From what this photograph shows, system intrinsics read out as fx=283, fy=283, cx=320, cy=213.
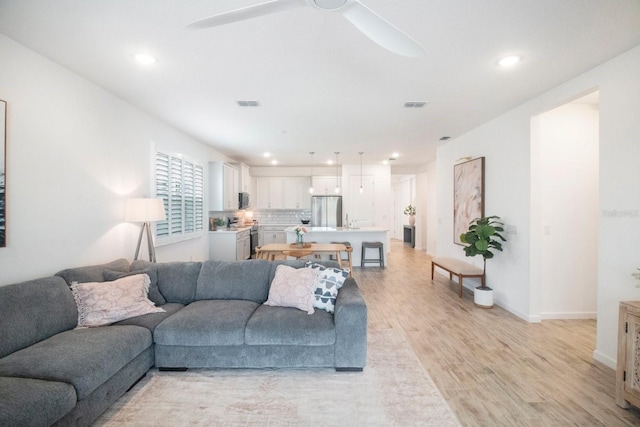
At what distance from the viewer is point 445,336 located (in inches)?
121

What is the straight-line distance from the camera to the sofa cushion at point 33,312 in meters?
1.85

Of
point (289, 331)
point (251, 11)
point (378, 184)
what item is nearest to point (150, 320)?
point (289, 331)

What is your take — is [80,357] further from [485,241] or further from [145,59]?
[485,241]

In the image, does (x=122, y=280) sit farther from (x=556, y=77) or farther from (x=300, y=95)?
(x=556, y=77)

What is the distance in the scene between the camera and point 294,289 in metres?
2.67

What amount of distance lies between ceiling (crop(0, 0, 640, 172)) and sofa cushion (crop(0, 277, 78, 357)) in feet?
6.29

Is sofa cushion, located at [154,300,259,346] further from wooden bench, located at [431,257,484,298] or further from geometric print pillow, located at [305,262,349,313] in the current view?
wooden bench, located at [431,257,484,298]

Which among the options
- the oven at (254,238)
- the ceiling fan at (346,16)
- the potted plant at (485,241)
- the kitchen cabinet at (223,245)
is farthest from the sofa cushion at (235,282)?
the oven at (254,238)

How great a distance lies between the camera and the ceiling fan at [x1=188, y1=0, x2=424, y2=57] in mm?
1353

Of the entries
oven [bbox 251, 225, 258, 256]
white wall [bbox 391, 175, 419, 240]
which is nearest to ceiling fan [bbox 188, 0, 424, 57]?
oven [bbox 251, 225, 258, 256]

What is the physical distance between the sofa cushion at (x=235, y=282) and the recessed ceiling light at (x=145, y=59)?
203 centimetres

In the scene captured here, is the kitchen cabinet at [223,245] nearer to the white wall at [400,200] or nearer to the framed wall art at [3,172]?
the framed wall art at [3,172]

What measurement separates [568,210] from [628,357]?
7.18ft

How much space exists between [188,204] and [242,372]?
11.8 ft
